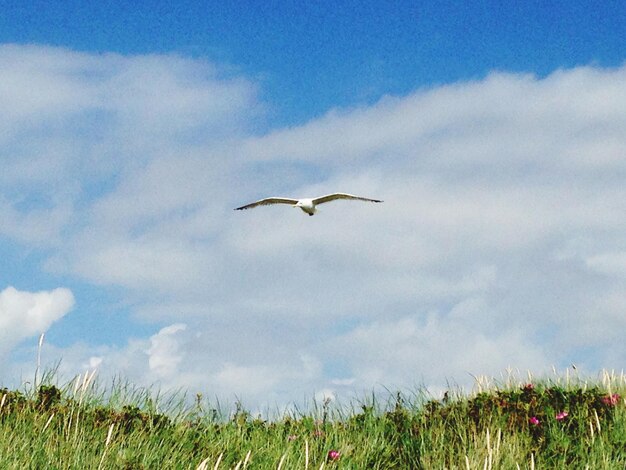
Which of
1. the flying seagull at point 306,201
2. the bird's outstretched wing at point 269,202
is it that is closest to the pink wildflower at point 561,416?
the flying seagull at point 306,201

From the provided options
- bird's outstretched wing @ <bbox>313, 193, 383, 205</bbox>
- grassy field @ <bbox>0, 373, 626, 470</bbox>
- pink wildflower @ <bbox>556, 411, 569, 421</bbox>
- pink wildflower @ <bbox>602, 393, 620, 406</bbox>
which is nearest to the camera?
grassy field @ <bbox>0, 373, 626, 470</bbox>

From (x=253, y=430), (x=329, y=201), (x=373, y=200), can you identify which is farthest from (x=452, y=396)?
(x=329, y=201)

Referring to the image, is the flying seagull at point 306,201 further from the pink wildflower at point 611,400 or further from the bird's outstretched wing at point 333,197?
the pink wildflower at point 611,400

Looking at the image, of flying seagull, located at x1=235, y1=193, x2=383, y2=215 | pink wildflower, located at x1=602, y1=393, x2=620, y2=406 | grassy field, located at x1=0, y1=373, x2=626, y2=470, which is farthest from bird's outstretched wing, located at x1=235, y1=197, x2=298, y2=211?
pink wildflower, located at x1=602, y1=393, x2=620, y2=406

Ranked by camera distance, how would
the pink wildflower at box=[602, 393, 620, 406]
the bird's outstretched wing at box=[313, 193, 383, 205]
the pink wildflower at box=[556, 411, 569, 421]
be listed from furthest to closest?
1. the bird's outstretched wing at box=[313, 193, 383, 205]
2. the pink wildflower at box=[602, 393, 620, 406]
3. the pink wildflower at box=[556, 411, 569, 421]

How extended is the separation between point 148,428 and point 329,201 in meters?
11.6

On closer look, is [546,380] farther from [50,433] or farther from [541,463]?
[50,433]

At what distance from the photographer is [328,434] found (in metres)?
11.1

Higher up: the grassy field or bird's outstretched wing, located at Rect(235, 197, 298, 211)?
bird's outstretched wing, located at Rect(235, 197, 298, 211)

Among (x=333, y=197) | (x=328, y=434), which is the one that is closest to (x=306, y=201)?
(x=333, y=197)

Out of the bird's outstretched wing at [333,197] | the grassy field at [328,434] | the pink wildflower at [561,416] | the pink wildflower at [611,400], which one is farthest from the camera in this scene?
the bird's outstretched wing at [333,197]

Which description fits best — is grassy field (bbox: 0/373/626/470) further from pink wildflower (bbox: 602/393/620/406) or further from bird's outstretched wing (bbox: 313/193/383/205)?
bird's outstretched wing (bbox: 313/193/383/205)

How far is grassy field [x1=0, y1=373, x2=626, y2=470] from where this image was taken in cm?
927

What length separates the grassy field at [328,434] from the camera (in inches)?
365
